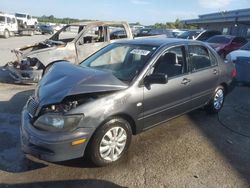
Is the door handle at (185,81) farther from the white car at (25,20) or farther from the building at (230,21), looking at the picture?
the white car at (25,20)

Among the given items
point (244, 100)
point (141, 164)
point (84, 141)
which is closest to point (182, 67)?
point (141, 164)

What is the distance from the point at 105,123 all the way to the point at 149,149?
40.2 inches

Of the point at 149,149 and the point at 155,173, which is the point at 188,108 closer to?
the point at 149,149

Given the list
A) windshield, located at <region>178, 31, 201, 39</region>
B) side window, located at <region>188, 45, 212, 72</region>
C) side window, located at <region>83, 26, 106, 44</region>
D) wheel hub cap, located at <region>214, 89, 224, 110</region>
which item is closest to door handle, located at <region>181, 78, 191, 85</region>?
side window, located at <region>188, 45, 212, 72</region>

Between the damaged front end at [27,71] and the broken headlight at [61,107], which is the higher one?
the broken headlight at [61,107]

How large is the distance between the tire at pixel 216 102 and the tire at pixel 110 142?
243cm

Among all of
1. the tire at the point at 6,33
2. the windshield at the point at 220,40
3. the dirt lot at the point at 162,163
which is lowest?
the tire at the point at 6,33

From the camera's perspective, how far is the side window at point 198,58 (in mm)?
4918

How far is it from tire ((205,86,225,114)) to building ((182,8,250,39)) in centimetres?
1935

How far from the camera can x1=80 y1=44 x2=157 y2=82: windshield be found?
4.16 meters

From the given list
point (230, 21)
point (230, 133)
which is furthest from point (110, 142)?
point (230, 21)

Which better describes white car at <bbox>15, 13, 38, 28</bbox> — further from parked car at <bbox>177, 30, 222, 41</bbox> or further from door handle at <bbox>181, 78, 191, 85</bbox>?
door handle at <bbox>181, 78, 191, 85</bbox>

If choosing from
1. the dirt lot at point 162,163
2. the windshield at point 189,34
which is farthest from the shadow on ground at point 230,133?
the windshield at point 189,34

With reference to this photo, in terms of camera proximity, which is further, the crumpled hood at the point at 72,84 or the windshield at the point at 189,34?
the windshield at the point at 189,34
